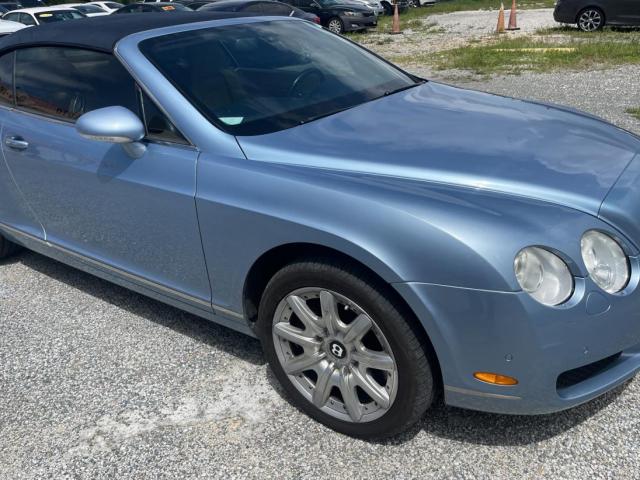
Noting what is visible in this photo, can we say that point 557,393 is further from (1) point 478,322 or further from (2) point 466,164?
(2) point 466,164

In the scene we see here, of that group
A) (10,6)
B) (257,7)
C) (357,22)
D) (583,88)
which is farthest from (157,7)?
(583,88)

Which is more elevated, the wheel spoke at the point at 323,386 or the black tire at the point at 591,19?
the wheel spoke at the point at 323,386

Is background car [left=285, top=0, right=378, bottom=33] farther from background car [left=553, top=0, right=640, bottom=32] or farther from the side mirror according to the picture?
the side mirror

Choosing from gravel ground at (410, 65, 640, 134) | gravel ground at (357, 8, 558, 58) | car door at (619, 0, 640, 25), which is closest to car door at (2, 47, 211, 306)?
gravel ground at (410, 65, 640, 134)

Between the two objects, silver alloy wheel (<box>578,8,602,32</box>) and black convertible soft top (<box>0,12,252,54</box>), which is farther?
silver alloy wheel (<box>578,8,602,32</box>)

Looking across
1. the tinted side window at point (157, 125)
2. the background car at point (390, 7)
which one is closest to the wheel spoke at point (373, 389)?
the tinted side window at point (157, 125)

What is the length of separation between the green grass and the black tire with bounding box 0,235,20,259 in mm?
7752

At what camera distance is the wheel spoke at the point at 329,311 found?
2352 millimetres

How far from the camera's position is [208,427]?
8.65ft

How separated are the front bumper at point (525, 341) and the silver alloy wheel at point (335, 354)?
0.77 feet

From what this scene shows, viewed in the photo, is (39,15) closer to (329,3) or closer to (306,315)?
(329,3)

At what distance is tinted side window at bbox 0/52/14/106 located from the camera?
3723 mm

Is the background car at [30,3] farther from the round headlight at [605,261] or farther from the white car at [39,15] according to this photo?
the round headlight at [605,261]

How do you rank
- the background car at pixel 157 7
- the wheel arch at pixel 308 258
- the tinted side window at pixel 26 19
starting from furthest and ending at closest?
the tinted side window at pixel 26 19, the background car at pixel 157 7, the wheel arch at pixel 308 258
